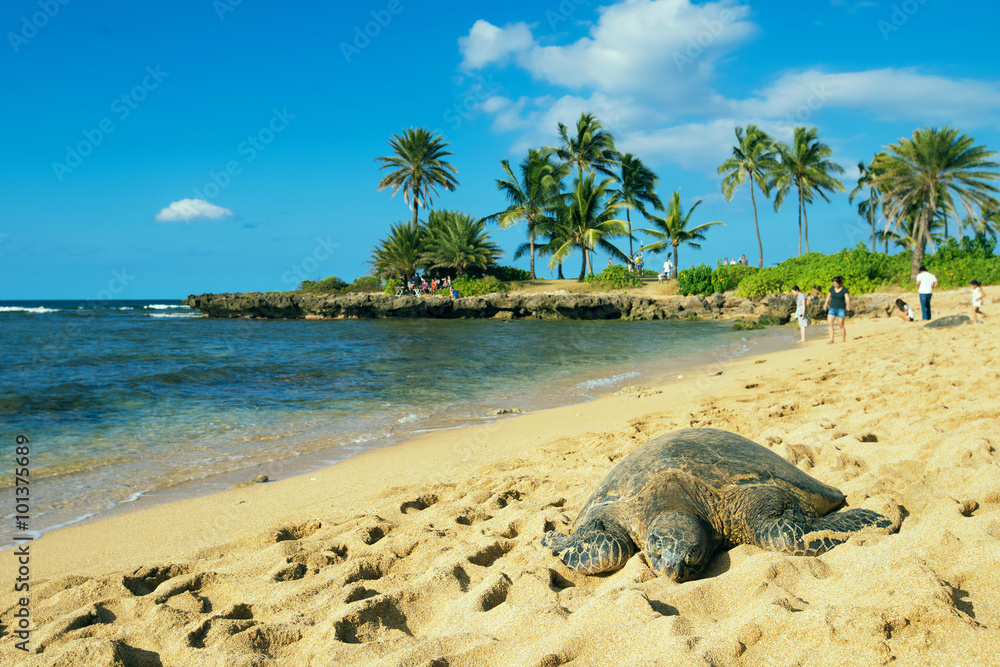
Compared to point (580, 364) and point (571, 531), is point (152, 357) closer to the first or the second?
point (580, 364)

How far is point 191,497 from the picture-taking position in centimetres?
475

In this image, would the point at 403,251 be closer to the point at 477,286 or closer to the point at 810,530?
the point at 477,286

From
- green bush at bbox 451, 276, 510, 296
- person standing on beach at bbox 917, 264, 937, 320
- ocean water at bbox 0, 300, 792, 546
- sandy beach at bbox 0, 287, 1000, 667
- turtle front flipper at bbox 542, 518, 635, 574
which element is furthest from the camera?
green bush at bbox 451, 276, 510, 296

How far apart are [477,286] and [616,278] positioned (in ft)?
32.2

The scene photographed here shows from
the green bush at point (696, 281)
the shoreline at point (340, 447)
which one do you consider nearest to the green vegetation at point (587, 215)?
the green bush at point (696, 281)

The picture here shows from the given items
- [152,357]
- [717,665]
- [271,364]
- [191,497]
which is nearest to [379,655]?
[717,665]

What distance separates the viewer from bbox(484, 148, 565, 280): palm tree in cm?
4056

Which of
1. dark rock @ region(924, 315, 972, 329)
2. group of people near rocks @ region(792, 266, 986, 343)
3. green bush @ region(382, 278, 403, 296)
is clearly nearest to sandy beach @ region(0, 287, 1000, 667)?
dark rock @ region(924, 315, 972, 329)

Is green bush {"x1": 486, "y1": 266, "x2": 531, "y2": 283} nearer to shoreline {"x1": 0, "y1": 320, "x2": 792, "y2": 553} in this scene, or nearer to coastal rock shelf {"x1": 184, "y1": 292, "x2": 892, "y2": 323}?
coastal rock shelf {"x1": 184, "y1": 292, "x2": 892, "y2": 323}

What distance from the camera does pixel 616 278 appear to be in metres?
38.2

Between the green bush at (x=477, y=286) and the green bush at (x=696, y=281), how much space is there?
12.4 m

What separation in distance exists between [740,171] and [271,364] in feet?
131

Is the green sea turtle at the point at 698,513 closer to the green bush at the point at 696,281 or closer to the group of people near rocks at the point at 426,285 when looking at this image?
the green bush at the point at 696,281

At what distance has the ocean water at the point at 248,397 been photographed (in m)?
5.55
